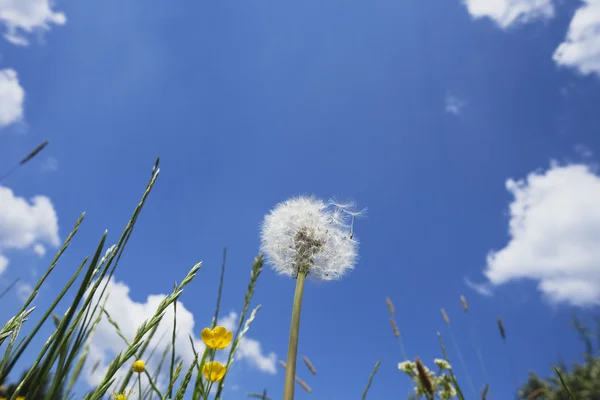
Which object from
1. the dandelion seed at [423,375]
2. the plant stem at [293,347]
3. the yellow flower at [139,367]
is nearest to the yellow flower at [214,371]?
the yellow flower at [139,367]

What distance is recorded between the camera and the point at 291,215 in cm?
281

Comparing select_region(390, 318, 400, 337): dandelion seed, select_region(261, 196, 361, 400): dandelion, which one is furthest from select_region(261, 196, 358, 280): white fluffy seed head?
select_region(390, 318, 400, 337): dandelion seed

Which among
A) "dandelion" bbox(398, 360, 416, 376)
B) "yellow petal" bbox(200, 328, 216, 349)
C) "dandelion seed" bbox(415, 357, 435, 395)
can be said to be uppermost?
"dandelion" bbox(398, 360, 416, 376)

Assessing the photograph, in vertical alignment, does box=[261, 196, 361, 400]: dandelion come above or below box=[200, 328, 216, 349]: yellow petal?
above

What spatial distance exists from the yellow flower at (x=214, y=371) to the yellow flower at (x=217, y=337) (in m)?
0.07

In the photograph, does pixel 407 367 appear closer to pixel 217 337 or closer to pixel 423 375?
pixel 423 375

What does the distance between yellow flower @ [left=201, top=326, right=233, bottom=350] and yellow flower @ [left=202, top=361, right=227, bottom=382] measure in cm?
7

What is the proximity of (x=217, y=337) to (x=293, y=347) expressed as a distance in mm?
464

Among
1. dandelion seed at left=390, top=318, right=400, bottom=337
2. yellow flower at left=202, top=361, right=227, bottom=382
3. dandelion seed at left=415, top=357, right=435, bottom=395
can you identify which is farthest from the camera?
dandelion seed at left=390, top=318, right=400, bottom=337

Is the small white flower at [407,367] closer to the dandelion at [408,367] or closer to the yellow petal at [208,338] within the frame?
the dandelion at [408,367]

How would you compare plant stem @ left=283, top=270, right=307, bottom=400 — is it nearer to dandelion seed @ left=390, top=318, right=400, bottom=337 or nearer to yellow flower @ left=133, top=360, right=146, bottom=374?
yellow flower @ left=133, top=360, right=146, bottom=374

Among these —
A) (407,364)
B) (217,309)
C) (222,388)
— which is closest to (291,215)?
(217,309)

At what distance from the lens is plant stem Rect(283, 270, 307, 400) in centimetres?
131

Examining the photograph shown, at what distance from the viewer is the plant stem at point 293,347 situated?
51.5 inches
